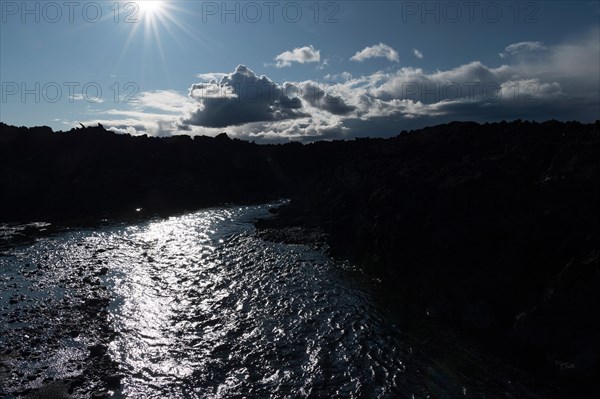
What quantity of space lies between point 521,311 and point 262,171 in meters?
99.0

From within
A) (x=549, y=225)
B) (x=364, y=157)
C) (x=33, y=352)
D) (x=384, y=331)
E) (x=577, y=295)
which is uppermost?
(x=364, y=157)

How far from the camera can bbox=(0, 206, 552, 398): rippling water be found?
18.4 metres

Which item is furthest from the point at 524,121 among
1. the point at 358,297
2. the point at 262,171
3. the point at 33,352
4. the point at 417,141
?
the point at 262,171

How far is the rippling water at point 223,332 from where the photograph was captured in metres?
18.4

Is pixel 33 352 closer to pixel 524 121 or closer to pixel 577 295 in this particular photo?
pixel 577 295

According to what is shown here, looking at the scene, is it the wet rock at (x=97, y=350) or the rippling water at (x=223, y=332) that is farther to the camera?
the wet rock at (x=97, y=350)

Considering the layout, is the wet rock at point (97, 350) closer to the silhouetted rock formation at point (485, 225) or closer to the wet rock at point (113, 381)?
the wet rock at point (113, 381)

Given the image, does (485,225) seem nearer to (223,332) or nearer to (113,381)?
(223,332)

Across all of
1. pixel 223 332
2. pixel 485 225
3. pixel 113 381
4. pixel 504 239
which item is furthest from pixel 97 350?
pixel 504 239

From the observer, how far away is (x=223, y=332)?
78.0ft

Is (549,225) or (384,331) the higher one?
(549,225)

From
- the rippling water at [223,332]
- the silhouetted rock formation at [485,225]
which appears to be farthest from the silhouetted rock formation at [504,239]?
the rippling water at [223,332]

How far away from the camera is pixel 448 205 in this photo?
3131cm

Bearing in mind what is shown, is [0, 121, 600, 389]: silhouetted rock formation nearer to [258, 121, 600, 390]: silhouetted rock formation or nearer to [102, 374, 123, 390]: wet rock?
[258, 121, 600, 390]: silhouetted rock formation
